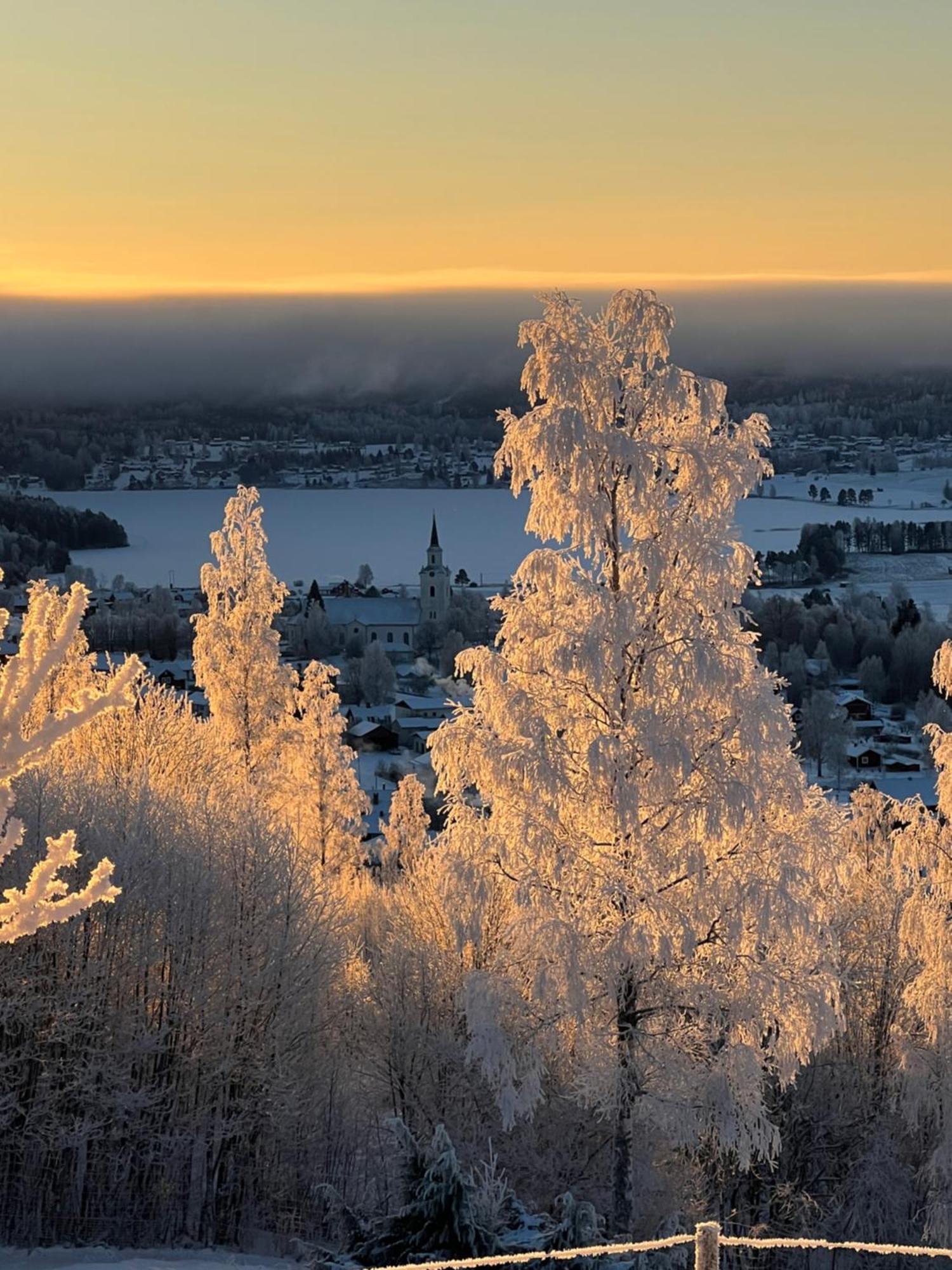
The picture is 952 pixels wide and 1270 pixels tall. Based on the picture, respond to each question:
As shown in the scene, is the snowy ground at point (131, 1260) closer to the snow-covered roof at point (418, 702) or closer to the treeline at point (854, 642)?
the treeline at point (854, 642)

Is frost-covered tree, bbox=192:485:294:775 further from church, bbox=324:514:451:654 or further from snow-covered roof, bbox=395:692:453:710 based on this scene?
church, bbox=324:514:451:654

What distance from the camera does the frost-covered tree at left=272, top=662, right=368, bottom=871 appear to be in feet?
99.5

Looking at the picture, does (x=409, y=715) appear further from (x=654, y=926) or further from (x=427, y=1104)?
(x=654, y=926)

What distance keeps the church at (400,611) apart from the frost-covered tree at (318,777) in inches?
5036

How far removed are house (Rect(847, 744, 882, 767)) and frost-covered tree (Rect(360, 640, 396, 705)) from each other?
39.9 meters

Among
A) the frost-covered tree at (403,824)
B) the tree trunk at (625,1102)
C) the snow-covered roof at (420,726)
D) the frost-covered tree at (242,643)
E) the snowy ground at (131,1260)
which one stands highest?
the snow-covered roof at (420,726)

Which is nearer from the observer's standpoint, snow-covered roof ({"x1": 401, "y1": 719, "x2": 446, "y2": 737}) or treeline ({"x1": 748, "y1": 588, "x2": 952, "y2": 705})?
snow-covered roof ({"x1": 401, "y1": 719, "x2": 446, "y2": 737})

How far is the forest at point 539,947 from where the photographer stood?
13133mm

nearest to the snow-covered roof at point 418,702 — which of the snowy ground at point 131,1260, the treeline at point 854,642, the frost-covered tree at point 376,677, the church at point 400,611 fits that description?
the frost-covered tree at point 376,677

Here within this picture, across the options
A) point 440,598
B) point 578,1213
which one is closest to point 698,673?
point 578,1213

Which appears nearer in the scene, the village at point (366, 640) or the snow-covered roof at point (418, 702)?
the village at point (366, 640)

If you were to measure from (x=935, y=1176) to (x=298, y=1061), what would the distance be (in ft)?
26.9

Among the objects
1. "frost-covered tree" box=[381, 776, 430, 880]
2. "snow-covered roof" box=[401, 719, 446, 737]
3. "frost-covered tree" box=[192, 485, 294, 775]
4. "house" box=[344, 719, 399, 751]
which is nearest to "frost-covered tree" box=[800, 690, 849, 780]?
"snow-covered roof" box=[401, 719, 446, 737]

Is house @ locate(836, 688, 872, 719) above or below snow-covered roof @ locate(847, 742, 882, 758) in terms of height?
above
